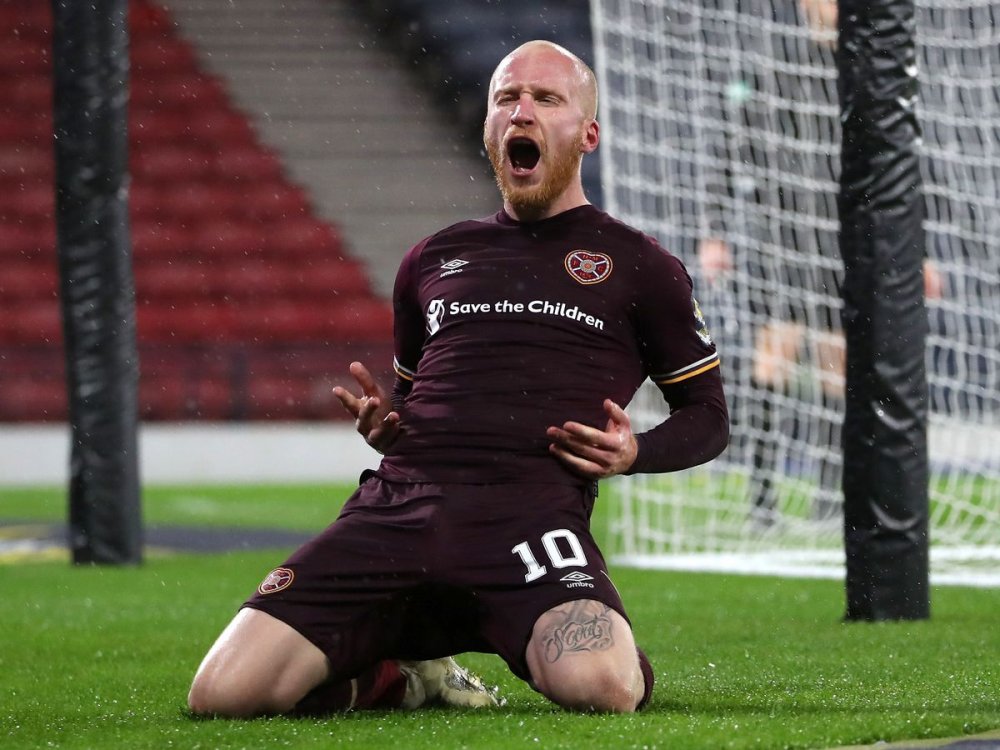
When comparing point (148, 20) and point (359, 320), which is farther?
point (148, 20)

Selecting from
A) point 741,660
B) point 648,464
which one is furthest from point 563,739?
point 741,660

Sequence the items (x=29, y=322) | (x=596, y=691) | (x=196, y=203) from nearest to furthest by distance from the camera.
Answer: (x=596, y=691) < (x=29, y=322) < (x=196, y=203)

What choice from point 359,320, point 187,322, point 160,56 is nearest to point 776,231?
point 359,320

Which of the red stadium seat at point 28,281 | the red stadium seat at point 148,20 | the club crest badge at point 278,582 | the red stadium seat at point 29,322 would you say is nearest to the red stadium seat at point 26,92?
the red stadium seat at point 148,20

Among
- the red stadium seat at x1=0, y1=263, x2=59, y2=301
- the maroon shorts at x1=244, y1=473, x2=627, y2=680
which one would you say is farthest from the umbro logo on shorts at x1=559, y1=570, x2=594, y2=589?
the red stadium seat at x1=0, y1=263, x2=59, y2=301

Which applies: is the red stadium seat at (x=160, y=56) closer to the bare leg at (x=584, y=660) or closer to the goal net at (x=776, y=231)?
the goal net at (x=776, y=231)

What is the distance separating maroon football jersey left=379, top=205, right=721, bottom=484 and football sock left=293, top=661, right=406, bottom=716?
1.36ft

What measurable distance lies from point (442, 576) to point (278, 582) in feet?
1.13

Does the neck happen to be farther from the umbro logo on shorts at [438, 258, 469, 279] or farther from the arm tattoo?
the arm tattoo

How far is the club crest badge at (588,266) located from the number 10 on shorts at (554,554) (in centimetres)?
55

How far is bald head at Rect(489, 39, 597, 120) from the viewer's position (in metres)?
3.71

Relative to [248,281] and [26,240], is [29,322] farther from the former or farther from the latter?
[248,281]

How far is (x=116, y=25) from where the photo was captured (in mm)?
7031

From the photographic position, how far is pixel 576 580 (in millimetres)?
3395
